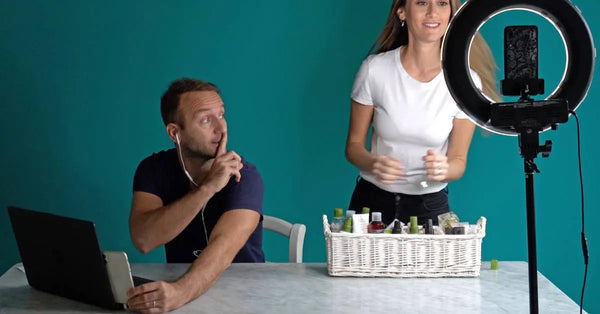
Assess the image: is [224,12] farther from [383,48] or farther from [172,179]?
[172,179]

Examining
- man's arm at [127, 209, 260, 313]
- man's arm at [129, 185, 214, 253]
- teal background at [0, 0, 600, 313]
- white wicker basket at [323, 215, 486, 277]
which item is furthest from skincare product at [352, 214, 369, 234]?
teal background at [0, 0, 600, 313]

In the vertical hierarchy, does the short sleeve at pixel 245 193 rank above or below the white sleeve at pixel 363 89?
below

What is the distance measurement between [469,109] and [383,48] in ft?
5.06

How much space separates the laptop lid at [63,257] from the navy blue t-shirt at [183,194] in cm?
50

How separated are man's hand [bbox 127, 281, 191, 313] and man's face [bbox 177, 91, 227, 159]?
0.71 m

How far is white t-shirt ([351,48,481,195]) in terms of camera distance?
264cm

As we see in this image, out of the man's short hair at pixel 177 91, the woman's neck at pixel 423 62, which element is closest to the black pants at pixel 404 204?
the woman's neck at pixel 423 62

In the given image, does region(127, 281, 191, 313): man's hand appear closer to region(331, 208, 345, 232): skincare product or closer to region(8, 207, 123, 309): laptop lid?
region(8, 207, 123, 309): laptop lid

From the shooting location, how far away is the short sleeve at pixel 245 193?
7.53 feet

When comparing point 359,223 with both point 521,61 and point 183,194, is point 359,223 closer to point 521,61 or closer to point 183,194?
point 183,194

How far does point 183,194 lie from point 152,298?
2.26 feet

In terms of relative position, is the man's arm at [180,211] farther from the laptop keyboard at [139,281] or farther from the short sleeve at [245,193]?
the laptop keyboard at [139,281]

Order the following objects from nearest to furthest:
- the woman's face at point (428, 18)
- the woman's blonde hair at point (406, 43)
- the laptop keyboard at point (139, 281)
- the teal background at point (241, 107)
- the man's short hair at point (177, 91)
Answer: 1. the laptop keyboard at point (139, 281)
2. the man's short hair at point (177, 91)
3. the woman's face at point (428, 18)
4. the woman's blonde hair at point (406, 43)
5. the teal background at point (241, 107)

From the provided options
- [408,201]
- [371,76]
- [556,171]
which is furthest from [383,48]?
[556,171]
